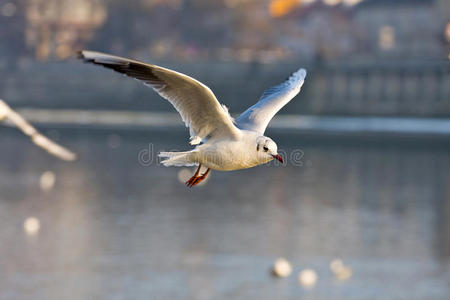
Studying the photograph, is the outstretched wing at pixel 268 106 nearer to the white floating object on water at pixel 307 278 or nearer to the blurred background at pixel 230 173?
the blurred background at pixel 230 173

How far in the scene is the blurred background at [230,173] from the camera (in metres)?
34.3

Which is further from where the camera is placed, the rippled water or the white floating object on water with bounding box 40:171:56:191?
the white floating object on water with bounding box 40:171:56:191

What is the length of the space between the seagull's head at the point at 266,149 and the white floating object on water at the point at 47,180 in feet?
134

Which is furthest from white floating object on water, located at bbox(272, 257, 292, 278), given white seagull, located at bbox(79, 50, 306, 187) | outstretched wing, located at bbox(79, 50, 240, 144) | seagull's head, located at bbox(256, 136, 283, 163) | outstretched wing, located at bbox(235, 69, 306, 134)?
seagull's head, located at bbox(256, 136, 283, 163)

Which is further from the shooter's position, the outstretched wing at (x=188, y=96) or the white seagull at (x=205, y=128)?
the white seagull at (x=205, y=128)

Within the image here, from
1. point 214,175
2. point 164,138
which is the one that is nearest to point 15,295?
point 214,175

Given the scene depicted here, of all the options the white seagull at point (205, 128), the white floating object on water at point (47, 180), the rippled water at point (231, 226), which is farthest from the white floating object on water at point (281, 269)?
the white seagull at point (205, 128)

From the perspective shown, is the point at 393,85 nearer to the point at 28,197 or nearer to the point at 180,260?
the point at 28,197

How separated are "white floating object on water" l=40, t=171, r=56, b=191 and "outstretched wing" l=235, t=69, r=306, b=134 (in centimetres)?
3854

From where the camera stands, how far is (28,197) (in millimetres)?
47031

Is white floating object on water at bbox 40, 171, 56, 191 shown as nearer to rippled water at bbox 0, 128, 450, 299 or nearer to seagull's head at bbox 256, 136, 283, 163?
rippled water at bbox 0, 128, 450, 299

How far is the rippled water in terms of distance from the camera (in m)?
32.9

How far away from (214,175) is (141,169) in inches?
174

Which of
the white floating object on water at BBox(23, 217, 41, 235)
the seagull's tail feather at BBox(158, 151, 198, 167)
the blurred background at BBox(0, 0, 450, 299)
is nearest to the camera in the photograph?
the seagull's tail feather at BBox(158, 151, 198, 167)
